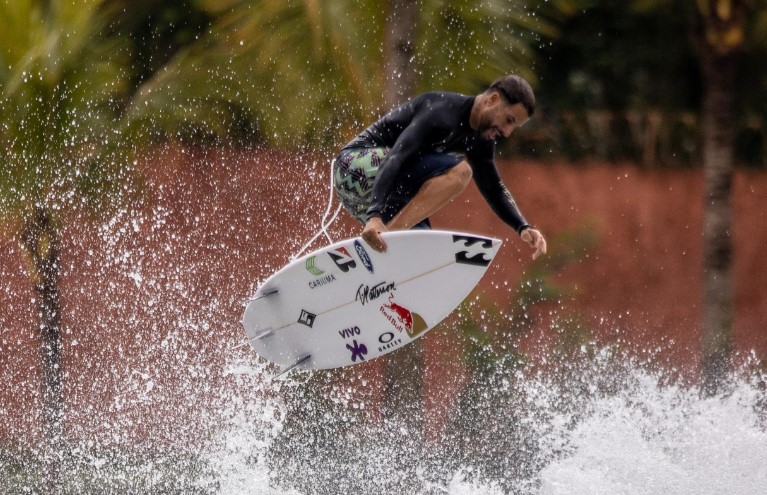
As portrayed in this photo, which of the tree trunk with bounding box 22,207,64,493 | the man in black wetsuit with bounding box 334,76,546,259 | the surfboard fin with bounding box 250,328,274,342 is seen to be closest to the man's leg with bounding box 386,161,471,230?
the man in black wetsuit with bounding box 334,76,546,259

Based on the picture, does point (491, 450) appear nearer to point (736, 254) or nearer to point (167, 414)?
point (167, 414)

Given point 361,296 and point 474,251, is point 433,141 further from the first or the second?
point 361,296

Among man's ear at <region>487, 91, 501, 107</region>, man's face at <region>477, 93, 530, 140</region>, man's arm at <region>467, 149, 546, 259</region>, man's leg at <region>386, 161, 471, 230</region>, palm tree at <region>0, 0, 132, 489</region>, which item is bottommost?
palm tree at <region>0, 0, 132, 489</region>

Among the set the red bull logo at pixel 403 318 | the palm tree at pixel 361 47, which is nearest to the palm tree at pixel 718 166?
the palm tree at pixel 361 47

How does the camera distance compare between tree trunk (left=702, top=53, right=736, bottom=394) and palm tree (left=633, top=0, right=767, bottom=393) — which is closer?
palm tree (left=633, top=0, right=767, bottom=393)

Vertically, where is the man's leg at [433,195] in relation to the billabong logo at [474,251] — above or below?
above

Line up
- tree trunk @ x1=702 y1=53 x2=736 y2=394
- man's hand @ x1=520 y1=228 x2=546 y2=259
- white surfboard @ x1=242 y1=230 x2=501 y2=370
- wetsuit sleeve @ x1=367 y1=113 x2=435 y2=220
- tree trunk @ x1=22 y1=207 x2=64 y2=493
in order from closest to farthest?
wetsuit sleeve @ x1=367 y1=113 x2=435 y2=220 < man's hand @ x1=520 y1=228 x2=546 y2=259 < white surfboard @ x1=242 y1=230 x2=501 y2=370 < tree trunk @ x1=702 y1=53 x2=736 y2=394 < tree trunk @ x1=22 y1=207 x2=64 y2=493

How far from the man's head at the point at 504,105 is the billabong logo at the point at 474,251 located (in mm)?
658

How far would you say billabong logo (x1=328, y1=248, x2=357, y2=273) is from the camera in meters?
6.11

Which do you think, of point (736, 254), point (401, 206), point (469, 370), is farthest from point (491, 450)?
point (401, 206)

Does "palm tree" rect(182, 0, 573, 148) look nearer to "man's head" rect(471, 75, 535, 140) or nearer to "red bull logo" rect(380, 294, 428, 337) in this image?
"red bull logo" rect(380, 294, 428, 337)

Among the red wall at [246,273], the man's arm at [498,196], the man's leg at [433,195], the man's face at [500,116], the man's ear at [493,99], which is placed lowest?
the red wall at [246,273]

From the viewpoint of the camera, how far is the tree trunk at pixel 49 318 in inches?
413

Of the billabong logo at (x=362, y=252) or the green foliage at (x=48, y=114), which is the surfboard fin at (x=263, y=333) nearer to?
the billabong logo at (x=362, y=252)
